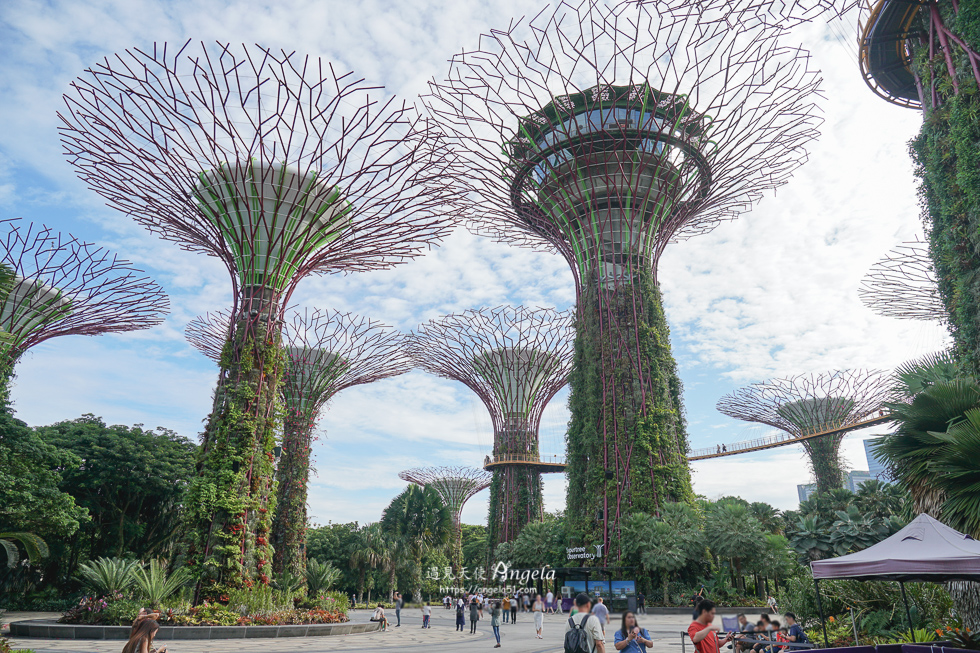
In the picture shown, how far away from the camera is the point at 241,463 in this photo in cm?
1752

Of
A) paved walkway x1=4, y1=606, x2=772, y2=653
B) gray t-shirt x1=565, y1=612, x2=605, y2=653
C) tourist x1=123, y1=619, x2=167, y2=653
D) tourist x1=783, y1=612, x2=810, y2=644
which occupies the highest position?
tourist x1=123, y1=619, x2=167, y2=653

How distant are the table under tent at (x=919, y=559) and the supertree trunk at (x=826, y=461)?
45.5 metres

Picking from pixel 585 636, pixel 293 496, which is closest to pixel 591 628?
pixel 585 636

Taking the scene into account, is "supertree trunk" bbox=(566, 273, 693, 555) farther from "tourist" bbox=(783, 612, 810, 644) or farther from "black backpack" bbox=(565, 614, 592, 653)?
"black backpack" bbox=(565, 614, 592, 653)

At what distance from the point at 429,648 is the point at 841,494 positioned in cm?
2777

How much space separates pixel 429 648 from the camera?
1417 cm

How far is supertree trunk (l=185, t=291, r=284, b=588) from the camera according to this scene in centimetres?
1655

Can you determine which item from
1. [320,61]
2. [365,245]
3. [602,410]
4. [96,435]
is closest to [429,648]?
[365,245]

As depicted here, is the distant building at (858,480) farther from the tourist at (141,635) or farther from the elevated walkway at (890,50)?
the tourist at (141,635)

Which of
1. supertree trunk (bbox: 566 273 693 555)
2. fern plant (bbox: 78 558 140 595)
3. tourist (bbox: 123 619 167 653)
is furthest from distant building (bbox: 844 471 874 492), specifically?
tourist (bbox: 123 619 167 653)

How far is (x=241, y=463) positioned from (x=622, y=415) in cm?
1813

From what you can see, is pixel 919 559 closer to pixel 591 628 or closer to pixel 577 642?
pixel 591 628

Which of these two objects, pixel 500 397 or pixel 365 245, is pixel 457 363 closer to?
pixel 500 397

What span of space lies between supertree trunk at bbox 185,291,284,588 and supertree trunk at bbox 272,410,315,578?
16.0 meters
